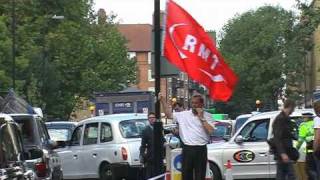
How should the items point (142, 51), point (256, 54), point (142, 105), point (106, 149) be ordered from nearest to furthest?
point (106, 149) → point (142, 105) → point (256, 54) → point (142, 51)

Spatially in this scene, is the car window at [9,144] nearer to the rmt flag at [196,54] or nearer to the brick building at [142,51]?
the rmt flag at [196,54]

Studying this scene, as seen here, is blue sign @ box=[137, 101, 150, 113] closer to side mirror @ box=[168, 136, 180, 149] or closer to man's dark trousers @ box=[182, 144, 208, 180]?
side mirror @ box=[168, 136, 180, 149]

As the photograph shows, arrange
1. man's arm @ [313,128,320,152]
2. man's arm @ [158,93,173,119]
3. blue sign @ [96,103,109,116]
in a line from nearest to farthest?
man's arm @ [158,93,173,119]
man's arm @ [313,128,320,152]
blue sign @ [96,103,109,116]

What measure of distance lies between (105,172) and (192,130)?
6.61 metres

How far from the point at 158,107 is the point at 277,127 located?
1841mm

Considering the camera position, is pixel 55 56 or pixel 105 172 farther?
pixel 55 56

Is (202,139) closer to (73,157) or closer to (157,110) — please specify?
(157,110)

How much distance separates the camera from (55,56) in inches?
1928

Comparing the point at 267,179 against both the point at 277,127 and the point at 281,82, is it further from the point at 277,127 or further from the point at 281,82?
the point at 281,82

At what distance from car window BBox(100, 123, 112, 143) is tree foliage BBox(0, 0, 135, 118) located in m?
24.1

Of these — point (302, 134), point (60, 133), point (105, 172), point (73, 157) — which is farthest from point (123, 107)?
point (302, 134)

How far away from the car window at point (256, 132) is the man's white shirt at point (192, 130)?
5186 mm

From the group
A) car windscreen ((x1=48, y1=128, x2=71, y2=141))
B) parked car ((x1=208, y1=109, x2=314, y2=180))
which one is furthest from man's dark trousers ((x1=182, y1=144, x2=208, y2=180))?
car windscreen ((x1=48, y1=128, x2=71, y2=141))

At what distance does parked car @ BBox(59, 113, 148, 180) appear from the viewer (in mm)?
17219
